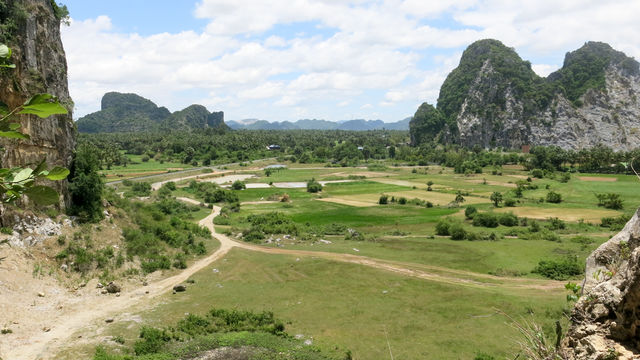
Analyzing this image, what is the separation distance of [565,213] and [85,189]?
236ft

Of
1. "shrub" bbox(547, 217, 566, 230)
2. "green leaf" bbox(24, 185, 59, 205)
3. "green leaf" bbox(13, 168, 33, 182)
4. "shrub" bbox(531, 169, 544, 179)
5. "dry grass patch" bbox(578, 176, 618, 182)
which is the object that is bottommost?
"shrub" bbox(547, 217, 566, 230)

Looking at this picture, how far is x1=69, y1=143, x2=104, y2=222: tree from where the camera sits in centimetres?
3622

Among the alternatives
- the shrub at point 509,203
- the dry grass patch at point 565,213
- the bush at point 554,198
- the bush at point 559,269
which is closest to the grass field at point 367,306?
the bush at point 559,269

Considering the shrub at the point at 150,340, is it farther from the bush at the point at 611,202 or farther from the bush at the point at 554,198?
the bush at the point at 554,198

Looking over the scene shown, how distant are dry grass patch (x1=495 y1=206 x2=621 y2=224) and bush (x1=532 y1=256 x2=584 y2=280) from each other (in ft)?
96.2

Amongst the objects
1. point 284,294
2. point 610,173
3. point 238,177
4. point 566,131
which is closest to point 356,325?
point 284,294

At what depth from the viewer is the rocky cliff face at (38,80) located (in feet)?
97.5

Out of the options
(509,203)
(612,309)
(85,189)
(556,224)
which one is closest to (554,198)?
(509,203)

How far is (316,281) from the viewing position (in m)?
35.4

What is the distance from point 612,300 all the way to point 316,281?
3134 centimetres

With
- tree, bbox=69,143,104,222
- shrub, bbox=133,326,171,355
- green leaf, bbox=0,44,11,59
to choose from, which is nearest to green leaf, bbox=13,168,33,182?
green leaf, bbox=0,44,11,59

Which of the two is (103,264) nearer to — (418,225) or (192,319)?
(192,319)

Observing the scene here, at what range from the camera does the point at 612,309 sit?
A: 208 inches

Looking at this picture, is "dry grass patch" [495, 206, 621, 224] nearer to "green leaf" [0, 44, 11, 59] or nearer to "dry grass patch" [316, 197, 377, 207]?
"dry grass patch" [316, 197, 377, 207]
